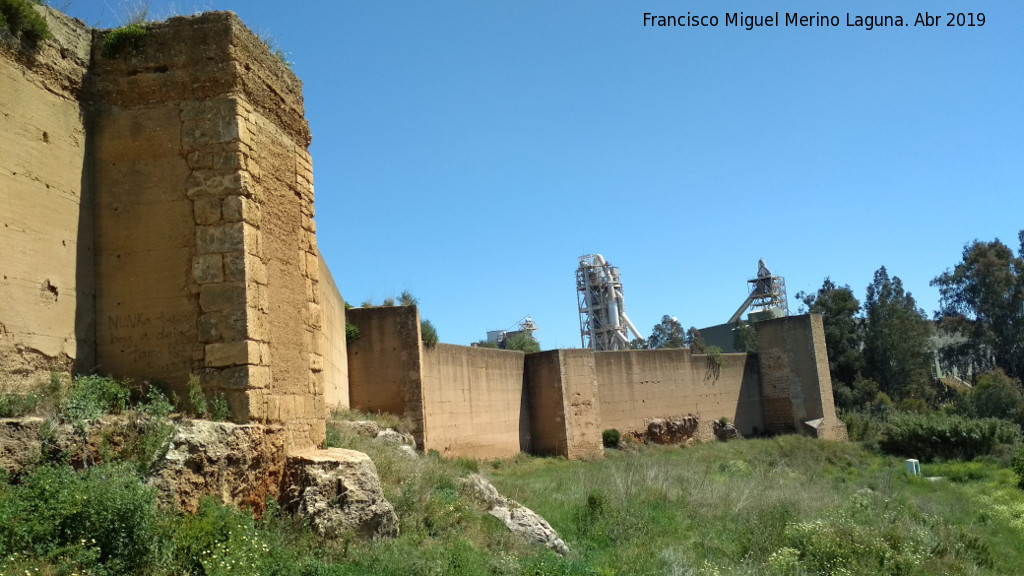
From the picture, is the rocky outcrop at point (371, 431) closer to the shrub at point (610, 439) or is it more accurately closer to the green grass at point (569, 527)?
the green grass at point (569, 527)

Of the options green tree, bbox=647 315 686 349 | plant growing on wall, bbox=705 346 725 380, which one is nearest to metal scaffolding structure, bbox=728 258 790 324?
green tree, bbox=647 315 686 349

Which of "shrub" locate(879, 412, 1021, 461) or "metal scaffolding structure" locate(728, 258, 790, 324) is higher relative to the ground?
"metal scaffolding structure" locate(728, 258, 790, 324)

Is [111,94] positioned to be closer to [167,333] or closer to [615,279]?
[167,333]

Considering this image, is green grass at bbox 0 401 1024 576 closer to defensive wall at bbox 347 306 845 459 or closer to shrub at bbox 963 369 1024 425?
defensive wall at bbox 347 306 845 459

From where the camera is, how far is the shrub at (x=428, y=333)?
50.1ft

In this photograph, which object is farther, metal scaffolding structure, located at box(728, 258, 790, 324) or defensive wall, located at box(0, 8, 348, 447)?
metal scaffolding structure, located at box(728, 258, 790, 324)

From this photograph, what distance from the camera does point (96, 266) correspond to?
645 cm

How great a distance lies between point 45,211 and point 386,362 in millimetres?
8785

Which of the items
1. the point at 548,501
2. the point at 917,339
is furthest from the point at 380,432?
the point at 917,339

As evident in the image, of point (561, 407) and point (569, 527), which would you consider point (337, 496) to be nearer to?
point (569, 527)

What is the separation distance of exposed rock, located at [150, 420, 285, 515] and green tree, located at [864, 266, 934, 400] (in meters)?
31.5

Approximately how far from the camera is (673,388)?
77.2 ft

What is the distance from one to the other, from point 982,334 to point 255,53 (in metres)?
40.1

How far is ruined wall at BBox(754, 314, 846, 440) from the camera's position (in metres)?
25.7
